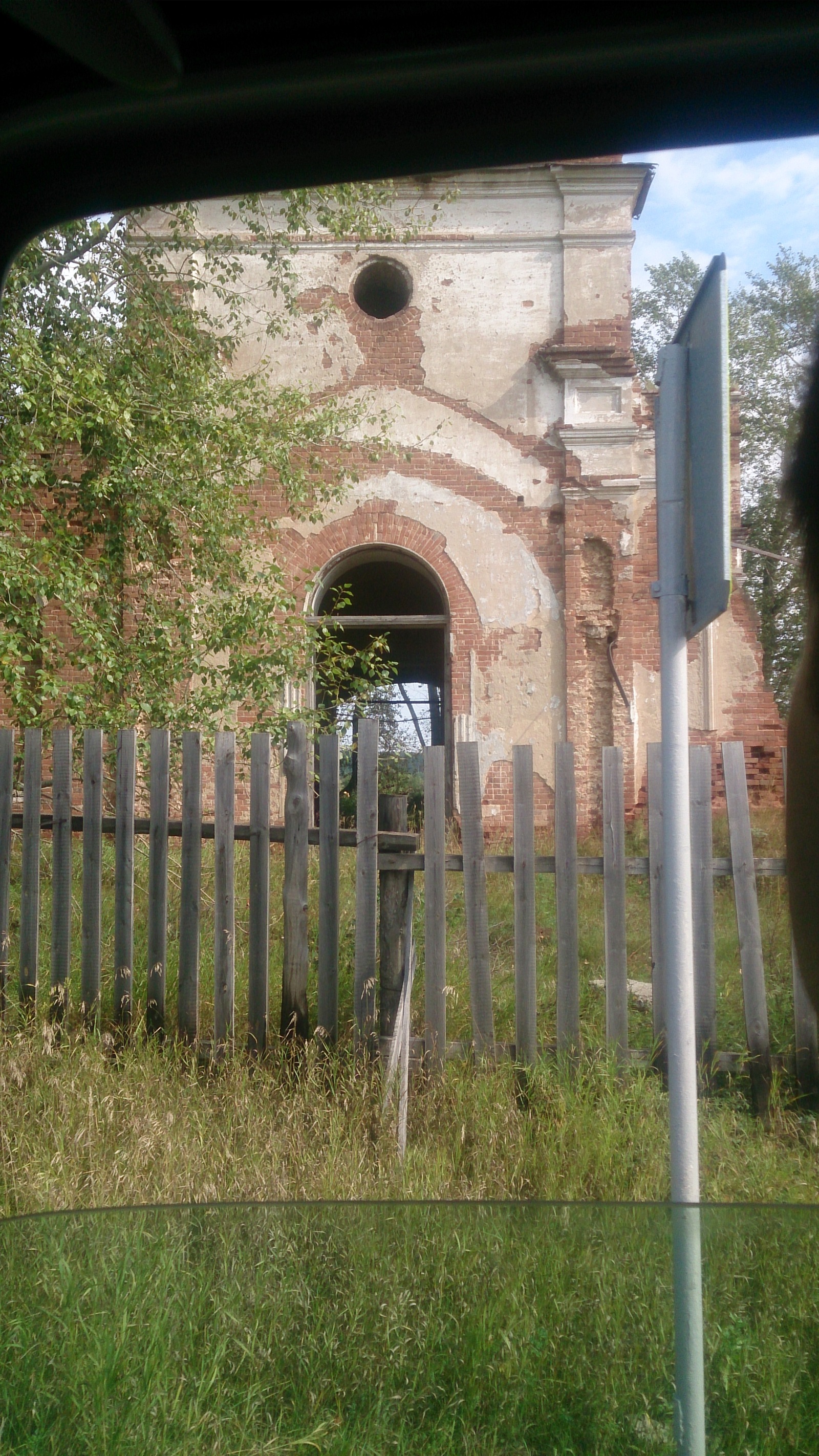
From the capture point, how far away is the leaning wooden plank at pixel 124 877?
4.43 meters

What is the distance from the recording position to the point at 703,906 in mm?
4387

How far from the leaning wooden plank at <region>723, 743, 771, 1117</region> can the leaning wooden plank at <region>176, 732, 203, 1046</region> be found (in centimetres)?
228

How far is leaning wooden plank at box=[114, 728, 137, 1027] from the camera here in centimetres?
443

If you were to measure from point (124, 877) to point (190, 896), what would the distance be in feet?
1.11

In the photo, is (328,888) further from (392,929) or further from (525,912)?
(525,912)

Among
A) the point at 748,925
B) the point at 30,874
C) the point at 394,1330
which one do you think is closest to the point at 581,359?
the point at 748,925

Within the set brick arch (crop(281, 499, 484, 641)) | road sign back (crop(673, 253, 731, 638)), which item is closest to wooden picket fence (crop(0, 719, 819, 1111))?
road sign back (crop(673, 253, 731, 638))

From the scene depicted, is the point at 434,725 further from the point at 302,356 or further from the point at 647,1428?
the point at 647,1428

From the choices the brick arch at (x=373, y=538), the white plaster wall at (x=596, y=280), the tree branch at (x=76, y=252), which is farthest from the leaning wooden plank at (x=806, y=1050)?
the white plaster wall at (x=596, y=280)

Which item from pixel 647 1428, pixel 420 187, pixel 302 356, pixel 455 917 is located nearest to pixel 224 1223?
pixel 647 1428

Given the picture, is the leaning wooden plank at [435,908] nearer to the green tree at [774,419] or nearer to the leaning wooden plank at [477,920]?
the leaning wooden plank at [477,920]

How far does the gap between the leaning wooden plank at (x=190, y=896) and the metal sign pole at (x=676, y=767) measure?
105 inches

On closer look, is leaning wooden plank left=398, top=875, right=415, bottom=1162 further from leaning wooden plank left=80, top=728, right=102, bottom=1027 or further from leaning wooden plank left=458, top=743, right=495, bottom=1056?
leaning wooden plank left=80, top=728, right=102, bottom=1027

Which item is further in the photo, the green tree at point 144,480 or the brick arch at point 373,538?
the brick arch at point 373,538
